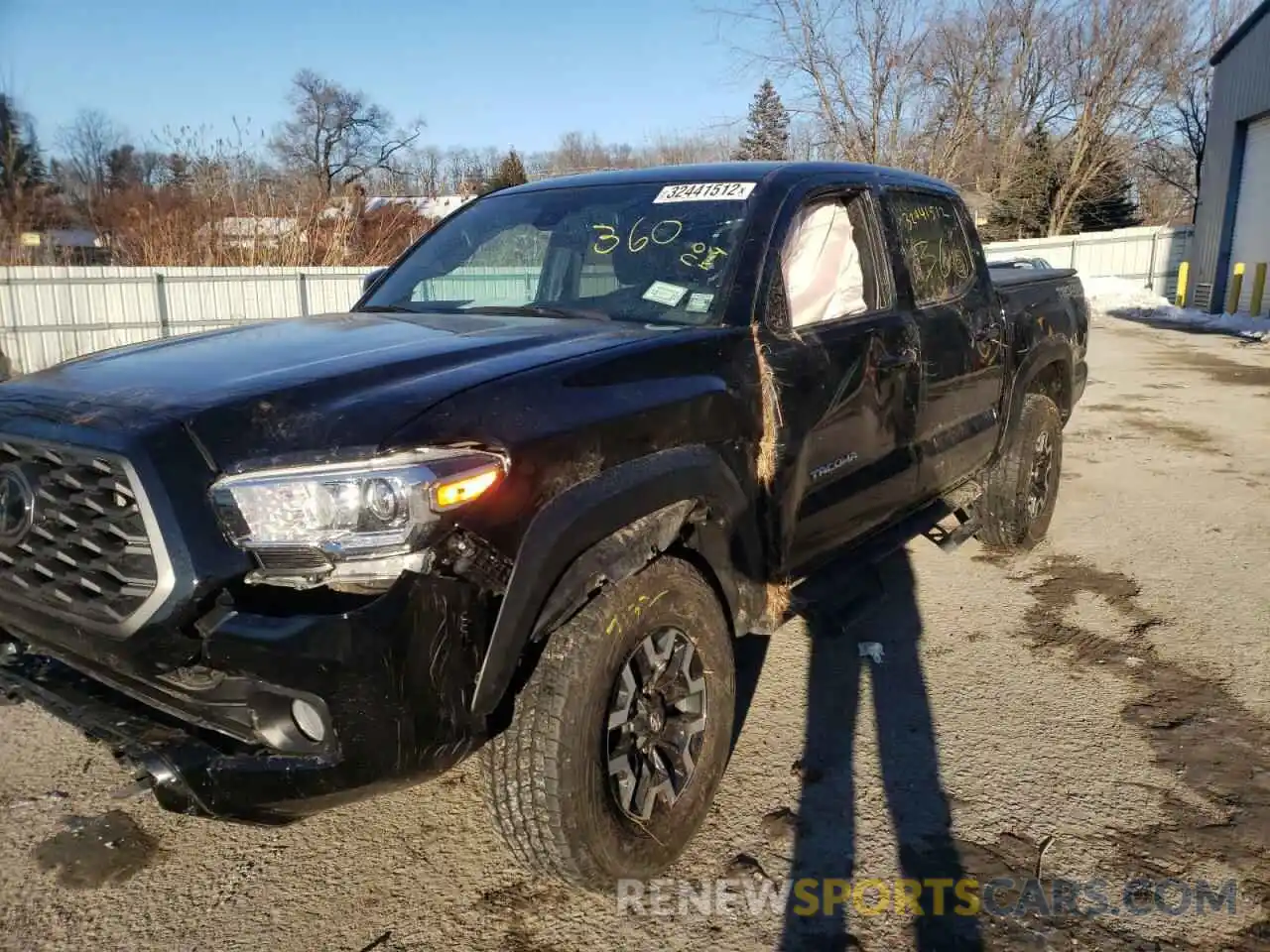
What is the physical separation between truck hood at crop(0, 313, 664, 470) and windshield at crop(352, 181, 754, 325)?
24cm

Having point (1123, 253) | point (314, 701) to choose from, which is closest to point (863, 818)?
point (314, 701)

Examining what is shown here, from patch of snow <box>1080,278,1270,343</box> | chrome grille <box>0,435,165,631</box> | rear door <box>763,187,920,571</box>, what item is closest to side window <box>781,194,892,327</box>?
rear door <box>763,187,920,571</box>

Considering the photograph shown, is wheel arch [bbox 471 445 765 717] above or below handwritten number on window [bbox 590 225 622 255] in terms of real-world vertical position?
below

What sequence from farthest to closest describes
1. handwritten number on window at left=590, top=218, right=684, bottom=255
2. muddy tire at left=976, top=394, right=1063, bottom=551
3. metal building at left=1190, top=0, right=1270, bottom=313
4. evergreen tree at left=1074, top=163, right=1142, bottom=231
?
1. evergreen tree at left=1074, top=163, right=1142, bottom=231
2. metal building at left=1190, top=0, right=1270, bottom=313
3. muddy tire at left=976, top=394, right=1063, bottom=551
4. handwritten number on window at left=590, top=218, right=684, bottom=255

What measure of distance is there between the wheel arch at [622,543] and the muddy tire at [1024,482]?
2627 mm

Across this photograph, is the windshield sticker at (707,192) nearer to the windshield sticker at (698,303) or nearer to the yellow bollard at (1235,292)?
the windshield sticker at (698,303)

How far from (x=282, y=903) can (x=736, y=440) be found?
1765mm

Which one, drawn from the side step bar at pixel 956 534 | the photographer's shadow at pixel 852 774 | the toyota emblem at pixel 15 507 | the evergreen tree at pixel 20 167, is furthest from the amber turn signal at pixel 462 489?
the evergreen tree at pixel 20 167

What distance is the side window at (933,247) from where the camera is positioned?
3984 mm

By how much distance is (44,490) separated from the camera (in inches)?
87.4

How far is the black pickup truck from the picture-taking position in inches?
78.3

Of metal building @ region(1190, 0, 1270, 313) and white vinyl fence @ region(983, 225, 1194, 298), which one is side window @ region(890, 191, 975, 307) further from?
white vinyl fence @ region(983, 225, 1194, 298)

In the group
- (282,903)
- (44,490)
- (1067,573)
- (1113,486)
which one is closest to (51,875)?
(282,903)

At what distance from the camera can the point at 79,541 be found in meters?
2.15
